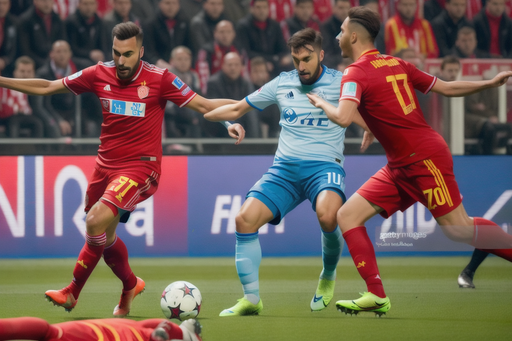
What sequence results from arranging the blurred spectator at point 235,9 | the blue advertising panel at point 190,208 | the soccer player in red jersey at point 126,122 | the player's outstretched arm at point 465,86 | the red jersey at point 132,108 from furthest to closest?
the blurred spectator at point 235,9, the blue advertising panel at point 190,208, the red jersey at point 132,108, the soccer player in red jersey at point 126,122, the player's outstretched arm at point 465,86

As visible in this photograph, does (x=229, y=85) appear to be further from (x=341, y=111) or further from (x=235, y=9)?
(x=341, y=111)

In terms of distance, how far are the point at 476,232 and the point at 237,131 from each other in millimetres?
1779

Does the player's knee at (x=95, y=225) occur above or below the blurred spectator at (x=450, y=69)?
below

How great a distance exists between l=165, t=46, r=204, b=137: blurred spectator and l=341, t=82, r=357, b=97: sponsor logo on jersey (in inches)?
182

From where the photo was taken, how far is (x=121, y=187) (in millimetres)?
4895

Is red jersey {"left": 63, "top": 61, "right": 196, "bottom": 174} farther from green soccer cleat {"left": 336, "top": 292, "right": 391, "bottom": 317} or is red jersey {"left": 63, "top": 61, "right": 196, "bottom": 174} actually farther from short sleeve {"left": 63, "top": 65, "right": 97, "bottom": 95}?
green soccer cleat {"left": 336, "top": 292, "right": 391, "bottom": 317}

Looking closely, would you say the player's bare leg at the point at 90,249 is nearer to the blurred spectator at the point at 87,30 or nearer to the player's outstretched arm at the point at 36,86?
the player's outstretched arm at the point at 36,86

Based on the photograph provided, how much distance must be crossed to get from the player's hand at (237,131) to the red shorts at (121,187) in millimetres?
640

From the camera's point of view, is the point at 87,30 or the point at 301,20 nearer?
the point at 87,30

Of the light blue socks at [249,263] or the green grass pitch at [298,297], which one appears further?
the light blue socks at [249,263]

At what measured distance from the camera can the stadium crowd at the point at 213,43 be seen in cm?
873

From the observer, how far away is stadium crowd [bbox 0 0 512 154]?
344 inches

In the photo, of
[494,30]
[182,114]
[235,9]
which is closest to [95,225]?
[182,114]

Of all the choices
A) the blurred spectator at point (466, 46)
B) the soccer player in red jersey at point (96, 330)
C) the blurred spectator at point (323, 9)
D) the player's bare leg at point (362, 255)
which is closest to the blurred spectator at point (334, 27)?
the blurred spectator at point (323, 9)
